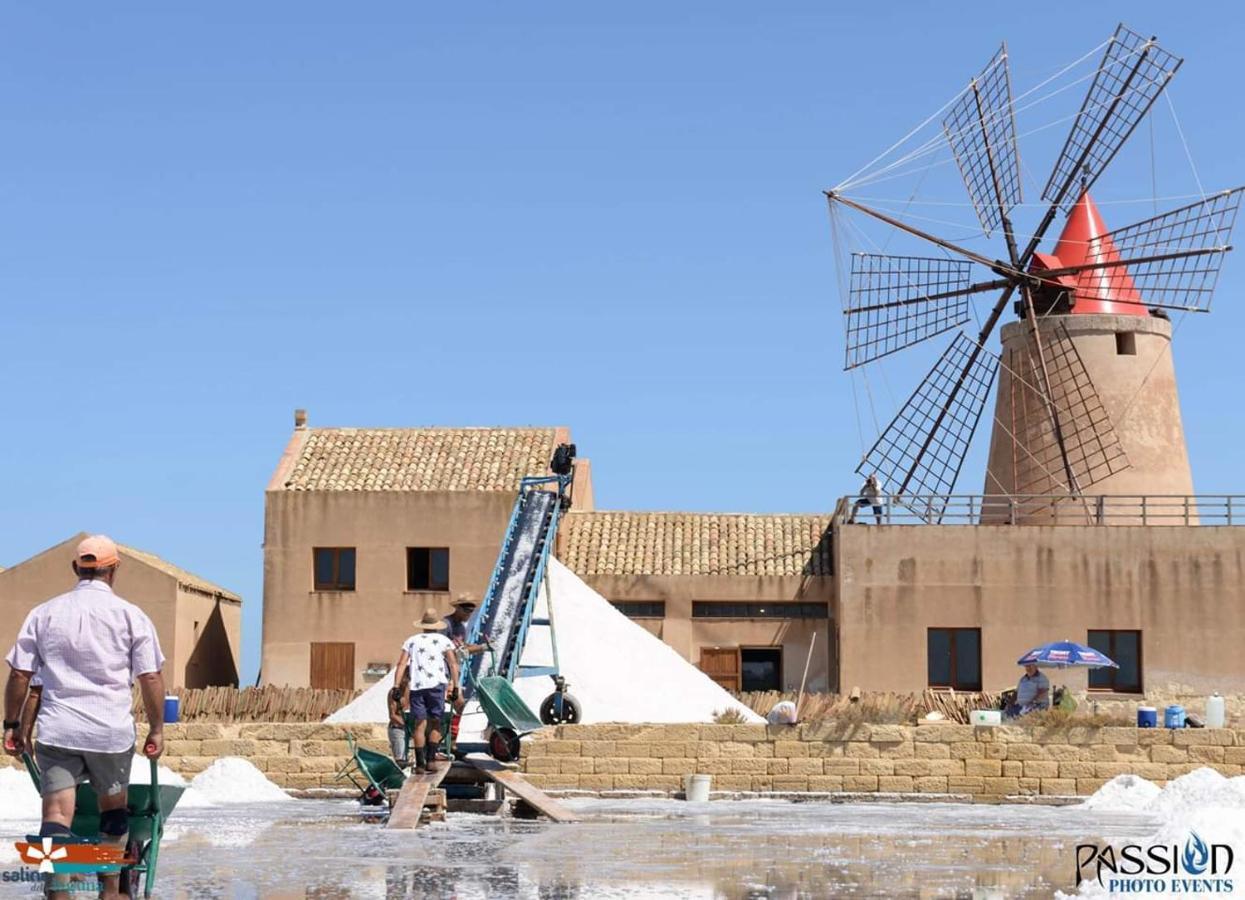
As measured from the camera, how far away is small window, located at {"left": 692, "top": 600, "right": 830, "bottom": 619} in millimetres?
28609

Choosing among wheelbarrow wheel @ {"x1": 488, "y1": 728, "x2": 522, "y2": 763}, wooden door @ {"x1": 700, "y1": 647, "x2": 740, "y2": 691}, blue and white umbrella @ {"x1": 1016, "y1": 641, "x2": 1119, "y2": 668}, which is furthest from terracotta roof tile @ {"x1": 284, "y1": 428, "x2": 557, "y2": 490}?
wheelbarrow wheel @ {"x1": 488, "y1": 728, "x2": 522, "y2": 763}

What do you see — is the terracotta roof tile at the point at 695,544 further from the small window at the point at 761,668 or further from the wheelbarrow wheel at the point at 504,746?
the wheelbarrow wheel at the point at 504,746

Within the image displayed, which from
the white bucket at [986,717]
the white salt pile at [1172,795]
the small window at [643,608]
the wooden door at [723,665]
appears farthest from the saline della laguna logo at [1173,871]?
the small window at [643,608]

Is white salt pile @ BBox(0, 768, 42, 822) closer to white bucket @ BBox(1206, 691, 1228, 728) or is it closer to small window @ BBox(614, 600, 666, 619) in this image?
white bucket @ BBox(1206, 691, 1228, 728)

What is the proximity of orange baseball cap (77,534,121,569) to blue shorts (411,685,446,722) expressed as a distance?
6.20 meters

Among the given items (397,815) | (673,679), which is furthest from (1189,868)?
(673,679)

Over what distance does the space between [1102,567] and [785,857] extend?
17.3 m

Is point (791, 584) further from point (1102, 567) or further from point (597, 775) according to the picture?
point (597, 775)

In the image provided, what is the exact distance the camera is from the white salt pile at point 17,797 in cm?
1344

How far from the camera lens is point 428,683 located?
13.1 m

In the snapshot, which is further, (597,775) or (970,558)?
(970,558)

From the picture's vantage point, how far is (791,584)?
2861 cm

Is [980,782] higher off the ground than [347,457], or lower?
lower

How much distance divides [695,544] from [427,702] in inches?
657
